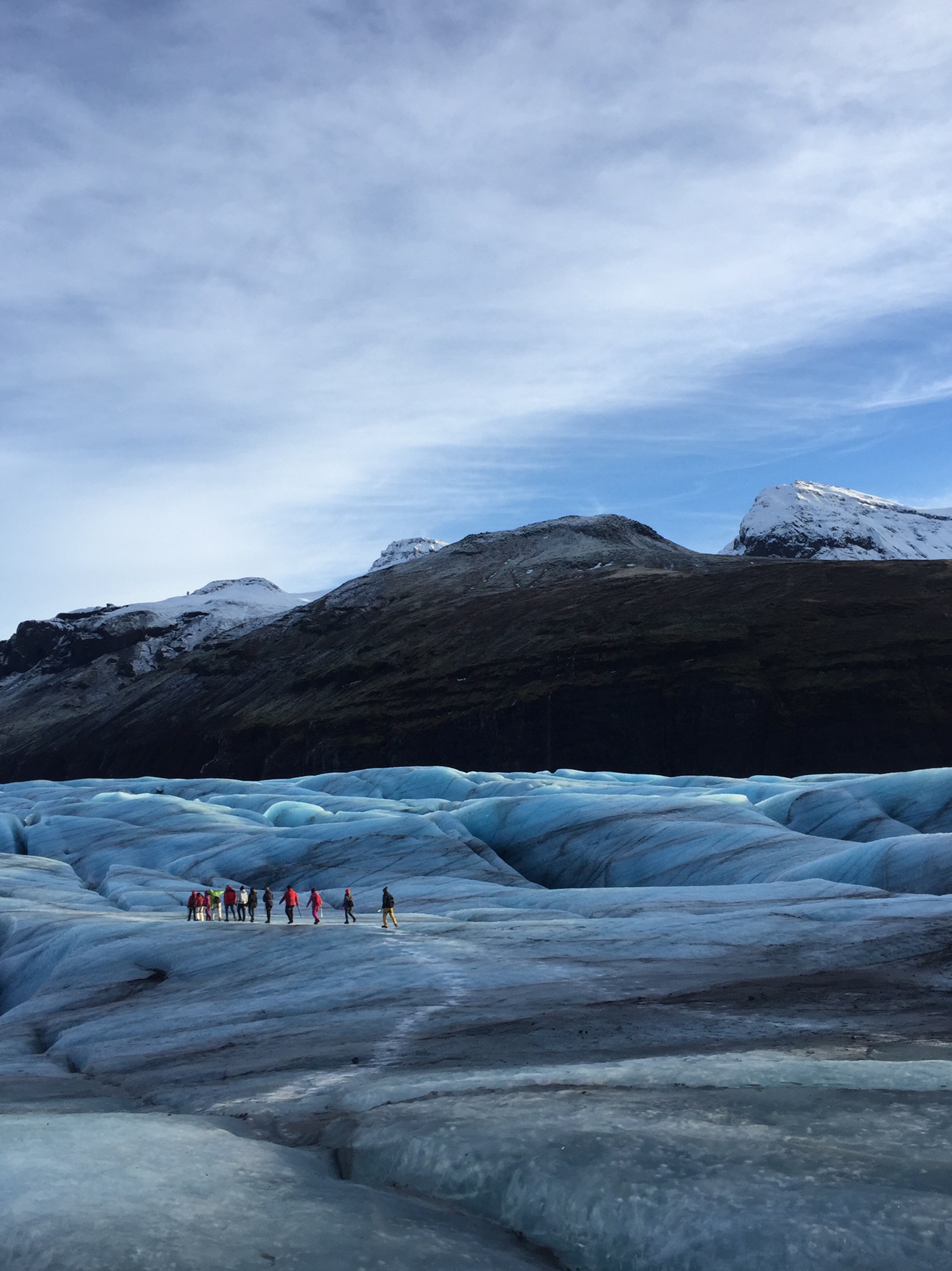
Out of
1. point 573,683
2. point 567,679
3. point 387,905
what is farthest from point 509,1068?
point 567,679

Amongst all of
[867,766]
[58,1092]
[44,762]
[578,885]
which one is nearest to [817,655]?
[867,766]

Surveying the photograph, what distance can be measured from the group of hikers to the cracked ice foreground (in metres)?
0.62

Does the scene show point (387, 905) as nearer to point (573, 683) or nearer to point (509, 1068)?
point (509, 1068)

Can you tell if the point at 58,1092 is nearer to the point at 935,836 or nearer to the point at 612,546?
the point at 935,836

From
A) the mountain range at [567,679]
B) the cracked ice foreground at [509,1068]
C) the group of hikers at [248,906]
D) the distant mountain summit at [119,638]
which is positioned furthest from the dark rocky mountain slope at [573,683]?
the group of hikers at [248,906]

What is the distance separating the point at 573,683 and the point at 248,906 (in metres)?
59.6

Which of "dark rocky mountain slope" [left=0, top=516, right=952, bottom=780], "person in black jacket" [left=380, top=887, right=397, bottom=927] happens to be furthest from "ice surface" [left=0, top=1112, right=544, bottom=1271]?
"dark rocky mountain slope" [left=0, top=516, right=952, bottom=780]

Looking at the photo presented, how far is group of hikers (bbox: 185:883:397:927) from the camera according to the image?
82.4 ft

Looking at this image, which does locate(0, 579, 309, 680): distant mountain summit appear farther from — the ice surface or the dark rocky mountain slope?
the ice surface

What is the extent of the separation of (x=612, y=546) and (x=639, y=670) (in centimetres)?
6395

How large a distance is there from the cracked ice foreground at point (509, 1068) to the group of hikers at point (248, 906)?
62cm

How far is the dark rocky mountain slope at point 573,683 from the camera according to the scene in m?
77.6

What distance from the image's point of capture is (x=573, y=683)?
87.3 meters

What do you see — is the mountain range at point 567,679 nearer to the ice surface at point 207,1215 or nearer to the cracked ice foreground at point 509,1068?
the cracked ice foreground at point 509,1068
